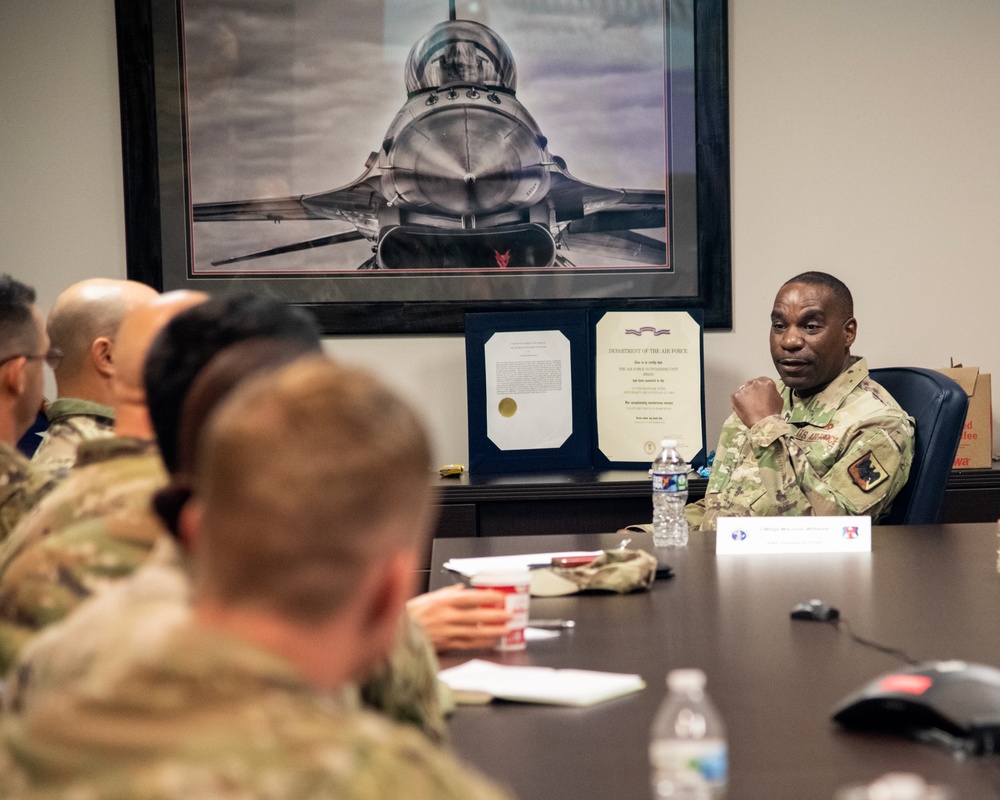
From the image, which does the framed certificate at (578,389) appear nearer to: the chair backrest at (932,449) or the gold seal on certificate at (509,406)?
the gold seal on certificate at (509,406)

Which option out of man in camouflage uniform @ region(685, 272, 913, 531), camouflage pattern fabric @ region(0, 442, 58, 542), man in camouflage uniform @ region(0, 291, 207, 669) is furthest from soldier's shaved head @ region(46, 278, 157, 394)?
man in camouflage uniform @ region(685, 272, 913, 531)

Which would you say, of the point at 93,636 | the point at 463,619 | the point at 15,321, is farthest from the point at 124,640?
the point at 15,321

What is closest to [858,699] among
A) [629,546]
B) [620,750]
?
[620,750]

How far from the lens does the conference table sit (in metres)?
1.22

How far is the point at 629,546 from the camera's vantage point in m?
2.72

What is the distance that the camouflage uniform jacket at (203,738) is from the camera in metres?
0.66

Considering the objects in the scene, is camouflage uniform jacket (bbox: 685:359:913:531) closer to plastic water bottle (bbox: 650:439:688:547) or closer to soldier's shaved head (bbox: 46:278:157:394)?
plastic water bottle (bbox: 650:439:688:547)

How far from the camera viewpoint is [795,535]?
2.57 m

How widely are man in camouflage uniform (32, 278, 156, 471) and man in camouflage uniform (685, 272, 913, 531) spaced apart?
1.58 metres

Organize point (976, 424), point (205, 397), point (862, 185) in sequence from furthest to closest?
point (862, 185), point (976, 424), point (205, 397)

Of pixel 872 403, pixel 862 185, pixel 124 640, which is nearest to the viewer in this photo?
pixel 124 640

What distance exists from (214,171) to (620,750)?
131 inches

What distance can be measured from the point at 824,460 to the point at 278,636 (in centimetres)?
270

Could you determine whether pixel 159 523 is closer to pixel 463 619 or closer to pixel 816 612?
pixel 463 619
